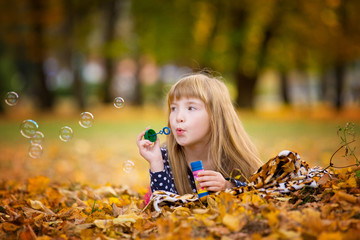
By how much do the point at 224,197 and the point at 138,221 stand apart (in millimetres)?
586

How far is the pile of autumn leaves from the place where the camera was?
7.30ft

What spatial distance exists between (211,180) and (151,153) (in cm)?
58

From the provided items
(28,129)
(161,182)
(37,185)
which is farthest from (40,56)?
(161,182)

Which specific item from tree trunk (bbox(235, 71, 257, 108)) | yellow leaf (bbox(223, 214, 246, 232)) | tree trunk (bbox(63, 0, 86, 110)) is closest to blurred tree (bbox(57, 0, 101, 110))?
tree trunk (bbox(63, 0, 86, 110))

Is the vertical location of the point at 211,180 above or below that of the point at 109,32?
below

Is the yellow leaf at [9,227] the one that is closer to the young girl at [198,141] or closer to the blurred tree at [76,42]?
the young girl at [198,141]

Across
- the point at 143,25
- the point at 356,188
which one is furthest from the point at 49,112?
the point at 356,188

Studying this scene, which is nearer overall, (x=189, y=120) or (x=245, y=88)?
(x=189, y=120)

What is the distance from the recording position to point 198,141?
3.27 meters

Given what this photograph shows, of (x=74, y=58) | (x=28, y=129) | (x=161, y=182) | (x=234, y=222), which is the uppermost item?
(x=74, y=58)

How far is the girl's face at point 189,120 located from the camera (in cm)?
309

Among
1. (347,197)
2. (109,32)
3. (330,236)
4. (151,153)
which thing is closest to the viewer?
(330,236)

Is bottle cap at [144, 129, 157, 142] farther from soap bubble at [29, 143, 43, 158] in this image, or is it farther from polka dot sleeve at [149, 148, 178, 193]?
soap bubble at [29, 143, 43, 158]

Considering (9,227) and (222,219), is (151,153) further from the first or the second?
(9,227)
